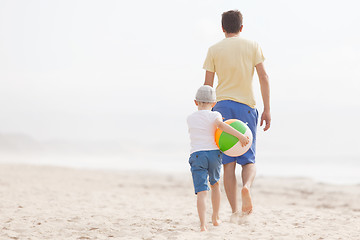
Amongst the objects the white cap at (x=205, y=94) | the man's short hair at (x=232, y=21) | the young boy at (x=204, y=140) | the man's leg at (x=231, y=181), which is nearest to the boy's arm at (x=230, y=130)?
the young boy at (x=204, y=140)

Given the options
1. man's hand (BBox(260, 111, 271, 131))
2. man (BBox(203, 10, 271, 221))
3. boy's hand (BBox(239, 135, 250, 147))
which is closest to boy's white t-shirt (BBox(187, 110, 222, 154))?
boy's hand (BBox(239, 135, 250, 147))

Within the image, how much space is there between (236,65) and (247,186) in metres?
1.30

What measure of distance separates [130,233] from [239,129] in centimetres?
168

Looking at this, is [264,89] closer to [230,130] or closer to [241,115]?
[241,115]

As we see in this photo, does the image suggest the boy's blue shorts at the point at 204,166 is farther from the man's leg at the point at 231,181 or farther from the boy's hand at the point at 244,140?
the man's leg at the point at 231,181

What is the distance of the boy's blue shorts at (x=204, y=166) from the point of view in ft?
15.1

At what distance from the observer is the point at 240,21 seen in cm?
499

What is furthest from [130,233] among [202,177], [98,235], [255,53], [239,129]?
[255,53]

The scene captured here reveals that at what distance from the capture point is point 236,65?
4.91m

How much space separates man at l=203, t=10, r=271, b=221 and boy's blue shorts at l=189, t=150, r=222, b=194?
17.0 inches

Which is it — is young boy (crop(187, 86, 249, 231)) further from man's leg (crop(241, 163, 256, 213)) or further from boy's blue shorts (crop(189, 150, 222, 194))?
man's leg (crop(241, 163, 256, 213))

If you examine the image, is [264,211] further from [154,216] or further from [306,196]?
[306,196]

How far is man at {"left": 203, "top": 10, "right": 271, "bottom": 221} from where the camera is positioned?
492 cm

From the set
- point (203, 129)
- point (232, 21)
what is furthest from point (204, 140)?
point (232, 21)
